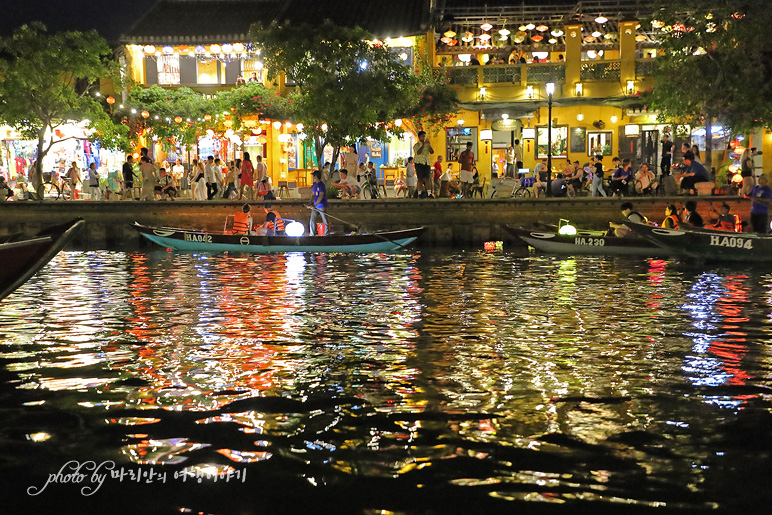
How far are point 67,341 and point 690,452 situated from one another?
25.8 ft

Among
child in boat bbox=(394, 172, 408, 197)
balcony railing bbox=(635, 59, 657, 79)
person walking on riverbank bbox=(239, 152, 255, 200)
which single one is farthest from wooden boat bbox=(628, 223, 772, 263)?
balcony railing bbox=(635, 59, 657, 79)

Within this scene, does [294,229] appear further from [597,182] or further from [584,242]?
[597,182]

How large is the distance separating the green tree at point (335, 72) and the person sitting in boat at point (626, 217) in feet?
27.2

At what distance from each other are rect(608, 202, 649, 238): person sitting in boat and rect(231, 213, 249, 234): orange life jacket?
395 inches

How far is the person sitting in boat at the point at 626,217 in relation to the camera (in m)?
21.8

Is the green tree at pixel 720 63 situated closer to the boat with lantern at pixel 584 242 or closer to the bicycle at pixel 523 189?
the bicycle at pixel 523 189

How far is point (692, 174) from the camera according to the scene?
81.9 feet

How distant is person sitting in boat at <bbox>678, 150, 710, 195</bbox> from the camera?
25.0m

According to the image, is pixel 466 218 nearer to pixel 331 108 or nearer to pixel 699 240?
pixel 331 108

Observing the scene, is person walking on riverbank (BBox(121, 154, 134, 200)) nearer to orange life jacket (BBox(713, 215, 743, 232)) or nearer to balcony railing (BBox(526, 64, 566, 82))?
balcony railing (BBox(526, 64, 566, 82))

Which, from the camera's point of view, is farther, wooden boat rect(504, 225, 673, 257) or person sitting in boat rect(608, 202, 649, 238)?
wooden boat rect(504, 225, 673, 257)

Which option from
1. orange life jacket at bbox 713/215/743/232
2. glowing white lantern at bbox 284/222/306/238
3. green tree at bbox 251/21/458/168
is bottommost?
glowing white lantern at bbox 284/222/306/238

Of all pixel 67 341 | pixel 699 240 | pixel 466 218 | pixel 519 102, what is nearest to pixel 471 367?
pixel 67 341

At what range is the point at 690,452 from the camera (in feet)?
22.3
